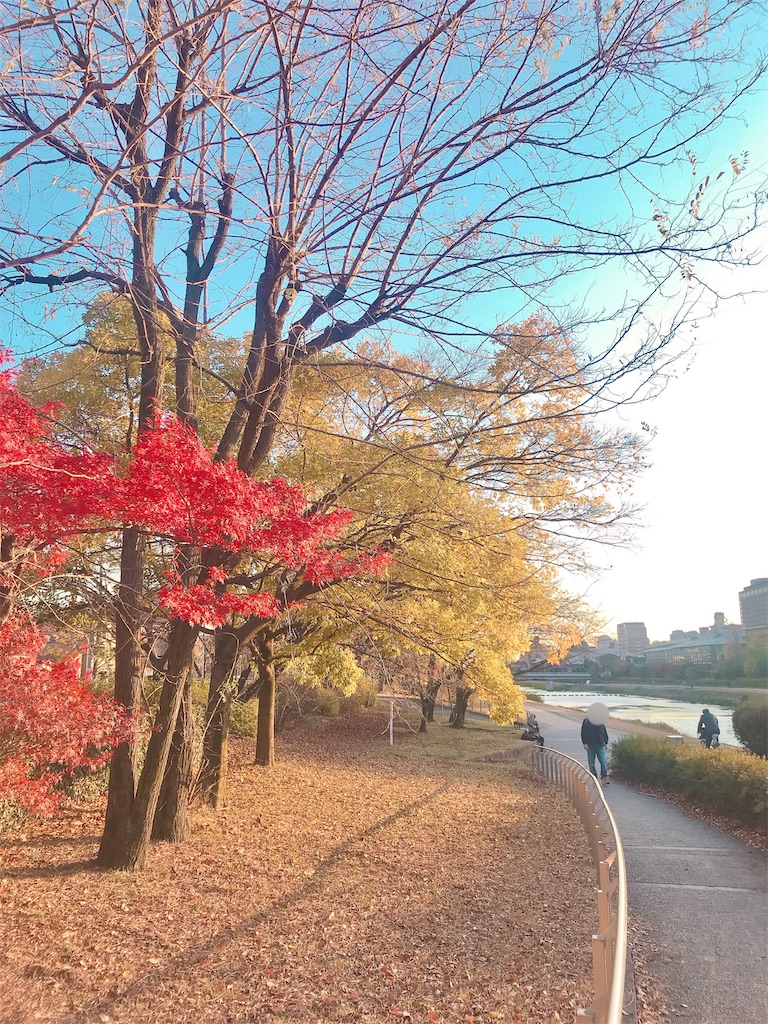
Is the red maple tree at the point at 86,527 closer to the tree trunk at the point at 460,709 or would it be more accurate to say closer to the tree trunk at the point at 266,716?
the tree trunk at the point at 266,716

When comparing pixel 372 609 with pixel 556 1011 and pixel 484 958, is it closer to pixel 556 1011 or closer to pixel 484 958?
pixel 484 958

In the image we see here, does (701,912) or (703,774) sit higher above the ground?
(703,774)

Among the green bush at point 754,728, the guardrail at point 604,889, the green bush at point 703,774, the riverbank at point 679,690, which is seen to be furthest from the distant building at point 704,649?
the guardrail at point 604,889

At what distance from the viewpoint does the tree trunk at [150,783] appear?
720cm

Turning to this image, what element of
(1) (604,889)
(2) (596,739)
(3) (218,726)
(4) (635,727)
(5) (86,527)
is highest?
(5) (86,527)

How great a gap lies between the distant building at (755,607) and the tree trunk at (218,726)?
35478 millimetres

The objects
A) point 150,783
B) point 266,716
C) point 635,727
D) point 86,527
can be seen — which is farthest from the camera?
point 635,727

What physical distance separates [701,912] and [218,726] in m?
7.98

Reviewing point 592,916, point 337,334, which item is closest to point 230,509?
point 337,334

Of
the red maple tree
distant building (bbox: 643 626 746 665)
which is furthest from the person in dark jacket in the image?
distant building (bbox: 643 626 746 665)

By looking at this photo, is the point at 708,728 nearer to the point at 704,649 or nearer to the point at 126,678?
the point at 126,678

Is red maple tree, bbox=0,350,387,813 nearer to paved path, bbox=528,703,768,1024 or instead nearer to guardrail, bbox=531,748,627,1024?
guardrail, bbox=531,748,627,1024

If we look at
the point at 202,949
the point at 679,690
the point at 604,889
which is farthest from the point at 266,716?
the point at 679,690

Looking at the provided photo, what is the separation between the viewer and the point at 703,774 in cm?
1089
